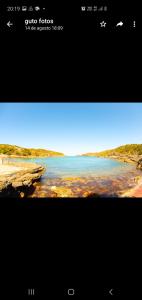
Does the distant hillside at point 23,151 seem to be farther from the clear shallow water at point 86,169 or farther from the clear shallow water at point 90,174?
the clear shallow water at point 86,169

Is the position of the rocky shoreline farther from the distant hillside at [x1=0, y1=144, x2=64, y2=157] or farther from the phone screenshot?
the phone screenshot

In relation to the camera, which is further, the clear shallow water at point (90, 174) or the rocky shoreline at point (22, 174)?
the clear shallow water at point (90, 174)

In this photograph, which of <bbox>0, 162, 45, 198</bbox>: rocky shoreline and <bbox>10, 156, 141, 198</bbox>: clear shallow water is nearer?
<bbox>0, 162, 45, 198</bbox>: rocky shoreline

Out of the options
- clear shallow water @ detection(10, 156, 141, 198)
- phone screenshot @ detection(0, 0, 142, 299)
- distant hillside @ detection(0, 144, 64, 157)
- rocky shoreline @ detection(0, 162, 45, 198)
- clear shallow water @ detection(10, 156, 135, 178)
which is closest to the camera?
phone screenshot @ detection(0, 0, 142, 299)

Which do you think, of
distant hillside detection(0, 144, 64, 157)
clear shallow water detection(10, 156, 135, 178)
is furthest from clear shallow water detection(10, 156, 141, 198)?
distant hillside detection(0, 144, 64, 157)

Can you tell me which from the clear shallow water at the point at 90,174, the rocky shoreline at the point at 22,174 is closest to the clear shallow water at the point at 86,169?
the clear shallow water at the point at 90,174
